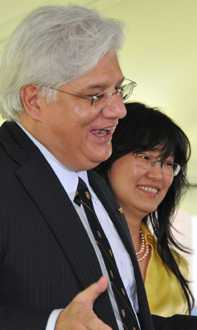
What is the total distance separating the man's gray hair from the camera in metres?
1.36

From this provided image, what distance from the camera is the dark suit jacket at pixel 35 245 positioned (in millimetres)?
1190

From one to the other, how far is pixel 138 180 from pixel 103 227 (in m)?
0.64

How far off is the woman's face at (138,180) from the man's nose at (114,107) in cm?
73

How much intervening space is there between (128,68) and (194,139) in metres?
1.70

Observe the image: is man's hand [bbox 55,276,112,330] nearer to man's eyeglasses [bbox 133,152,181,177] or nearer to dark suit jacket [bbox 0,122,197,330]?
dark suit jacket [bbox 0,122,197,330]

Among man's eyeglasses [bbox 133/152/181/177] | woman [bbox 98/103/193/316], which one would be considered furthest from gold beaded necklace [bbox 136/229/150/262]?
man's eyeglasses [bbox 133/152/181/177]

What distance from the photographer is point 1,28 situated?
12.2 ft

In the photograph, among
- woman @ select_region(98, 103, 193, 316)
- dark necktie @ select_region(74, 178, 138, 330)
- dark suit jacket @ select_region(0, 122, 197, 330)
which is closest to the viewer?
dark suit jacket @ select_region(0, 122, 197, 330)

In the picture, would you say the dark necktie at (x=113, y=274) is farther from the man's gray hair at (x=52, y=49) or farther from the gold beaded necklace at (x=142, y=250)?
the gold beaded necklace at (x=142, y=250)

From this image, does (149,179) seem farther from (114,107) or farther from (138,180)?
(114,107)

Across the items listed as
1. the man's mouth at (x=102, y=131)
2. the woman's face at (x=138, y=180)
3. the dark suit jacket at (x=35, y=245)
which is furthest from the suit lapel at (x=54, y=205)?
the woman's face at (x=138, y=180)

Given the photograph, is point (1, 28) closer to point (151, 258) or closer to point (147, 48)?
point (147, 48)

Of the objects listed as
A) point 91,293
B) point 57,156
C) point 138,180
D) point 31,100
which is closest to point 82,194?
point 57,156

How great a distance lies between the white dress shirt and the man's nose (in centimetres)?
13
